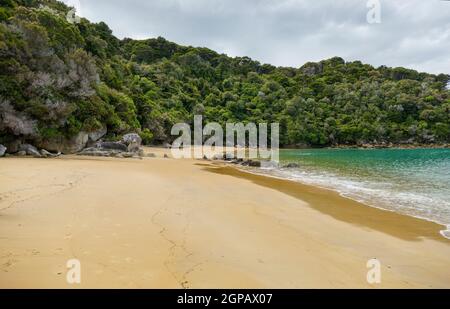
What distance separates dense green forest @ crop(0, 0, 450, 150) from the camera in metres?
20.4

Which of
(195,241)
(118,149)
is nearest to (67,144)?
(118,149)

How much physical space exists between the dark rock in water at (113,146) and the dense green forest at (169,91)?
175cm

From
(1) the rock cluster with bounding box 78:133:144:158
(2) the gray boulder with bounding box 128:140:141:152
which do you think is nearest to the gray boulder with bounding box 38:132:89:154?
(1) the rock cluster with bounding box 78:133:144:158

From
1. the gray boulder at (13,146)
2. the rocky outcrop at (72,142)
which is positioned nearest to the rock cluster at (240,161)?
the rocky outcrop at (72,142)

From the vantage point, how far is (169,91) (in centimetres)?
6762

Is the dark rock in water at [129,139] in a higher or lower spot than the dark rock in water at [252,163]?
higher

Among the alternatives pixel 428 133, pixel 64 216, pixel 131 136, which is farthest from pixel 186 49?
pixel 64 216

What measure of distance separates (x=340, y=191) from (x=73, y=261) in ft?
39.0

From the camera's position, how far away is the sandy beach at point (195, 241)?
4.02m

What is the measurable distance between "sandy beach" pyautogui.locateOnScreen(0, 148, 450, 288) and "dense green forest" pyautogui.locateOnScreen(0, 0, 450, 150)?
40.0ft

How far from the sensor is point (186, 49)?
10169 centimetres

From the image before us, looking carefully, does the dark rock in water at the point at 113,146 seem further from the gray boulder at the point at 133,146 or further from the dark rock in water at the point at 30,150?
the dark rock in water at the point at 30,150

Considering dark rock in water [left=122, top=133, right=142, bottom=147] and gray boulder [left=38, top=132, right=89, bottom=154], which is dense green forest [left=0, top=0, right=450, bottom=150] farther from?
dark rock in water [left=122, top=133, right=142, bottom=147]

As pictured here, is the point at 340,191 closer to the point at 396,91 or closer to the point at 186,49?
the point at 396,91
